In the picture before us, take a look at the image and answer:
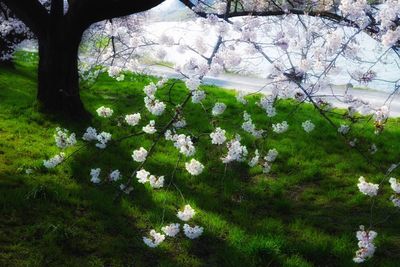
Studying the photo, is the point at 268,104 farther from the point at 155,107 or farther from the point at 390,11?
the point at 390,11

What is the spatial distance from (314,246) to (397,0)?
8.94ft

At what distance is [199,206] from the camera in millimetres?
5723

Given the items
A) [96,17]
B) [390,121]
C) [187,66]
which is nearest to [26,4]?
[96,17]

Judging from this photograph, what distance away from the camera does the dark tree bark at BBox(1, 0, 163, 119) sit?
7.64 meters

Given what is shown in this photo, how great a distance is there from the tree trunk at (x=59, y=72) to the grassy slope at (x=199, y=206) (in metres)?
0.34

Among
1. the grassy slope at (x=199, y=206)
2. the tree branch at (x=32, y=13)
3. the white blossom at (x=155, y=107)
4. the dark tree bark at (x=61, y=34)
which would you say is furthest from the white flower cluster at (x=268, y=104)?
the tree branch at (x=32, y=13)

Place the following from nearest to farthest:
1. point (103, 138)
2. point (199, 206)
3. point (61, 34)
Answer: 1. point (103, 138)
2. point (199, 206)
3. point (61, 34)

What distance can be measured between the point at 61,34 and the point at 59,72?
0.75 meters

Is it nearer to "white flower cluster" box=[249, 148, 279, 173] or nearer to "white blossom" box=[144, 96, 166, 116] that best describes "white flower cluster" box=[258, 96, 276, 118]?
"white flower cluster" box=[249, 148, 279, 173]

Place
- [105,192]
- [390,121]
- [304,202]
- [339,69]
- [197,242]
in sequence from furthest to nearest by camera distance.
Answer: [390,121] < [304,202] < [105,192] < [197,242] < [339,69]

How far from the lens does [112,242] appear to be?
4.66 meters

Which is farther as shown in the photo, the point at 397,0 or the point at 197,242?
the point at 197,242

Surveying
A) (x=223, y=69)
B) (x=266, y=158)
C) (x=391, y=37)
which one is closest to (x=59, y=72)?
(x=223, y=69)

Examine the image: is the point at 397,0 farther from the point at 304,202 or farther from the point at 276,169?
the point at 276,169
